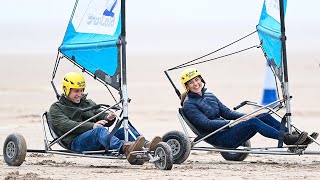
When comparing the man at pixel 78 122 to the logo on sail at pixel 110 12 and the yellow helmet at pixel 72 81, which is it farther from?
the logo on sail at pixel 110 12

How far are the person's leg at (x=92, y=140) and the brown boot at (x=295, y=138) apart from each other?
2152 millimetres

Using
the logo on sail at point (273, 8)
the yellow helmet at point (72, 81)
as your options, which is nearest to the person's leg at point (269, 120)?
the logo on sail at point (273, 8)

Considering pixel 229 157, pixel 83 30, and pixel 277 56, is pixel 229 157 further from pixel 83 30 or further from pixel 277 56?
pixel 83 30

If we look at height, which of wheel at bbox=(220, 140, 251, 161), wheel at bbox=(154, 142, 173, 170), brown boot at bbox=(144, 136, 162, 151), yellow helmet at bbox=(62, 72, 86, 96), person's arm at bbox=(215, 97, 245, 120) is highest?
yellow helmet at bbox=(62, 72, 86, 96)

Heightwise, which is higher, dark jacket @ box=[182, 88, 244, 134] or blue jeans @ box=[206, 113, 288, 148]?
dark jacket @ box=[182, 88, 244, 134]

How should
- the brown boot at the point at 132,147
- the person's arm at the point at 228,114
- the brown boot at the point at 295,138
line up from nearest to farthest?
the brown boot at the point at 132,147
the brown boot at the point at 295,138
the person's arm at the point at 228,114

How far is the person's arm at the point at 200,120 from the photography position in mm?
14469

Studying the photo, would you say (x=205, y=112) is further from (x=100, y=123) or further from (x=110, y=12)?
(x=110, y=12)

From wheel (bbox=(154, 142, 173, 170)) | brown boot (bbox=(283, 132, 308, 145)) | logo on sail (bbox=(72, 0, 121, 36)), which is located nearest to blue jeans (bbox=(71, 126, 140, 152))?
wheel (bbox=(154, 142, 173, 170))

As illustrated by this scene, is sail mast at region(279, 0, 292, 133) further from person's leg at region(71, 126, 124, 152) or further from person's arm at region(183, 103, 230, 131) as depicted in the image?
person's leg at region(71, 126, 124, 152)

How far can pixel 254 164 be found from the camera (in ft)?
47.5

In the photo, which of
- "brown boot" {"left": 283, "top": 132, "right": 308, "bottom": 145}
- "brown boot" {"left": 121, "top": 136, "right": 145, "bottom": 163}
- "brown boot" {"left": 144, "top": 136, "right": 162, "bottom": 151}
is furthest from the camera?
"brown boot" {"left": 283, "top": 132, "right": 308, "bottom": 145}

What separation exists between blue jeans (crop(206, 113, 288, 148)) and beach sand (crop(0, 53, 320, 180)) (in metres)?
0.29

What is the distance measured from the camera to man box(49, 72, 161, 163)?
536 inches
